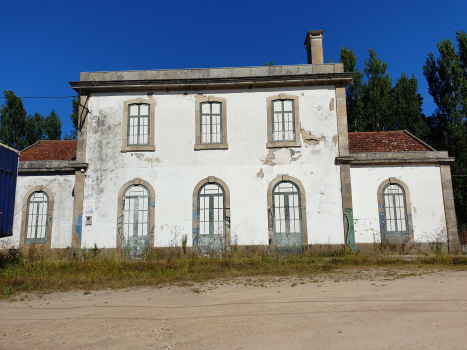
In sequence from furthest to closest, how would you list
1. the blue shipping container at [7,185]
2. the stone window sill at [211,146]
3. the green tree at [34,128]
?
the green tree at [34,128] < the stone window sill at [211,146] < the blue shipping container at [7,185]

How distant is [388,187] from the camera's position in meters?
13.5

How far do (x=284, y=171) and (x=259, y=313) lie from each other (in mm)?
7734

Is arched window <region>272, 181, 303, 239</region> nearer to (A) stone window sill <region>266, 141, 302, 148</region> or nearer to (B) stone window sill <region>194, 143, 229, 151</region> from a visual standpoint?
(A) stone window sill <region>266, 141, 302, 148</region>

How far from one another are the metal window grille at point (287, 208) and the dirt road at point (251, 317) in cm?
465

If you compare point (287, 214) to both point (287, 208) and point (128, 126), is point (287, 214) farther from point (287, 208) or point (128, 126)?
point (128, 126)

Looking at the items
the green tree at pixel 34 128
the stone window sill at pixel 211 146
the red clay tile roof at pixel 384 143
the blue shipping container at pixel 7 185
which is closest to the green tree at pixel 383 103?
the red clay tile roof at pixel 384 143

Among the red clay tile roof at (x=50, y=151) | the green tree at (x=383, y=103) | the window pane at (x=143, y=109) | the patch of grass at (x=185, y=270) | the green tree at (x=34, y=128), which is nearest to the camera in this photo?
the patch of grass at (x=185, y=270)

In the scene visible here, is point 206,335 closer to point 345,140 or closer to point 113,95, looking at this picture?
point 345,140

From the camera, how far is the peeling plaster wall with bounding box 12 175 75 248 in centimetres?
1343

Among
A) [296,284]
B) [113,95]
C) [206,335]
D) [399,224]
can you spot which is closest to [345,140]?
[399,224]

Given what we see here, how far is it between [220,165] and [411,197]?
6.99 metres

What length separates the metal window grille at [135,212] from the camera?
42.4ft

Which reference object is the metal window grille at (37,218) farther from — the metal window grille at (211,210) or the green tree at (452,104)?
the green tree at (452,104)

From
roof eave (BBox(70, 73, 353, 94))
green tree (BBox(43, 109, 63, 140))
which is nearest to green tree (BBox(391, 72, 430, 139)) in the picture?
roof eave (BBox(70, 73, 353, 94))
